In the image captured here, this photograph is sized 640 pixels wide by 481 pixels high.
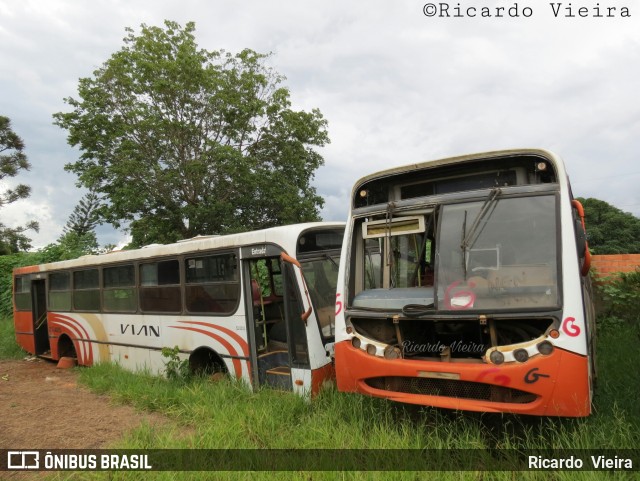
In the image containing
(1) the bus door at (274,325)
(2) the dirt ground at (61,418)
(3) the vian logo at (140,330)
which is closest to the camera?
(2) the dirt ground at (61,418)

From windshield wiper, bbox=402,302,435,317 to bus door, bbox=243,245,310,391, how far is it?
72.6 inches

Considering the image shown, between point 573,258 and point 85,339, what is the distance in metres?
9.73

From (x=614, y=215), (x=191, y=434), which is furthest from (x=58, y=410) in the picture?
(x=614, y=215)

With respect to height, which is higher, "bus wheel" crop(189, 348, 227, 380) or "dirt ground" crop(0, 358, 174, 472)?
"bus wheel" crop(189, 348, 227, 380)

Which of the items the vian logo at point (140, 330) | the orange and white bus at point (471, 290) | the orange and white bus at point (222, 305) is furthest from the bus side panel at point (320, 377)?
the vian logo at point (140, 330)

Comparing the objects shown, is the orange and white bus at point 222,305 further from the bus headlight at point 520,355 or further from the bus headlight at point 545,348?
the bus headlight at point 545,348

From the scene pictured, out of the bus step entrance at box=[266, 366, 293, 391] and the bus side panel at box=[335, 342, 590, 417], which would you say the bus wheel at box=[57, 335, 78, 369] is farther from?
the bus side panel at box=[335, 342, 590, 417]

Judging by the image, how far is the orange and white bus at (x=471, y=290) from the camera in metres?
3.38

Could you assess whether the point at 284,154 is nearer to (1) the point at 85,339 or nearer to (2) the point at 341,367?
(1) the point at 85,339

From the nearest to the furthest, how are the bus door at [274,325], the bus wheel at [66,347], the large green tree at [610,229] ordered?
the bus door at [274,325]
the bus wheel at [66,347]
the large green tree at [610,229]

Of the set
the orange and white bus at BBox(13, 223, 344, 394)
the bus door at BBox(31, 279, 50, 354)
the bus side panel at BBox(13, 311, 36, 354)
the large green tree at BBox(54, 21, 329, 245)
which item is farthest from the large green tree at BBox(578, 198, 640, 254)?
the bus side panel at BBox(13, 311, 36, 354)

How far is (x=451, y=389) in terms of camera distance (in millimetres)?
3764

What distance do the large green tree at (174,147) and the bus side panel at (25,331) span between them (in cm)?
576

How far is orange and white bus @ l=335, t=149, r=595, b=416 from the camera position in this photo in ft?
11.1
